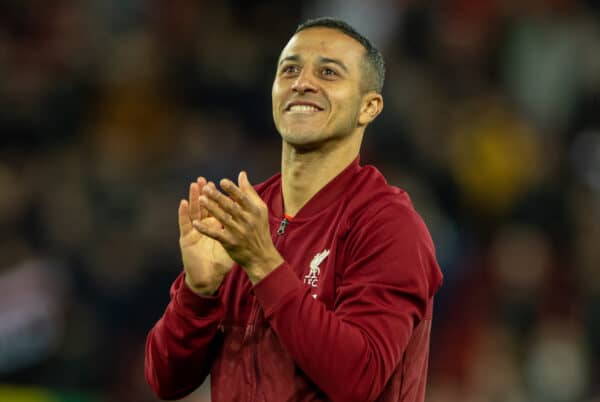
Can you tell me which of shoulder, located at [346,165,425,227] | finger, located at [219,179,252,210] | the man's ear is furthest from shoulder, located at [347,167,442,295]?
finger, located at [219,179,252,210]

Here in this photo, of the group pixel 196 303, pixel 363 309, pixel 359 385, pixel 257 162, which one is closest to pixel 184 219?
pixel 196 303

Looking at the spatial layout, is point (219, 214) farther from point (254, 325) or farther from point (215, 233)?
point (254, 325)

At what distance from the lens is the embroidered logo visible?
9.82 ft

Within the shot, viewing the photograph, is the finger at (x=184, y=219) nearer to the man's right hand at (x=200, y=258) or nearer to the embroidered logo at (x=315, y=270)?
the man's right hand at (x=200, y=258)

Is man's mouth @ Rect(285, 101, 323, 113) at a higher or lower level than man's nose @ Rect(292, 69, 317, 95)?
lower

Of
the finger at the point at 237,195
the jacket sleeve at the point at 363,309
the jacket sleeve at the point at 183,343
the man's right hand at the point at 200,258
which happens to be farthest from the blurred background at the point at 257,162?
the finger at the point at 237,195

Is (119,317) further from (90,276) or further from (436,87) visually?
(436,87)

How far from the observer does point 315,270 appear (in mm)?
3006

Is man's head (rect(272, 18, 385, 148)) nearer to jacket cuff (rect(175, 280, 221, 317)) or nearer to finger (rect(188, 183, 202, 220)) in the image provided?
finger (rect(188, 183, 202, 220))

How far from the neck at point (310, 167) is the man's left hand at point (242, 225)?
444mm

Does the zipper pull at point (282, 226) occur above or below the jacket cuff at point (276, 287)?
above

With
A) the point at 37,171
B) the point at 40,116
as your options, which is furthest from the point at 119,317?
the point at 40,116

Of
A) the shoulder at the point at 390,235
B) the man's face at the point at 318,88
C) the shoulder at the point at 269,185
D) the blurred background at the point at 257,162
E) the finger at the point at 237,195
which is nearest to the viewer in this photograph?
the finger at the point at 237,195

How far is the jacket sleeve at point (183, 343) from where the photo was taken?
3.06m
